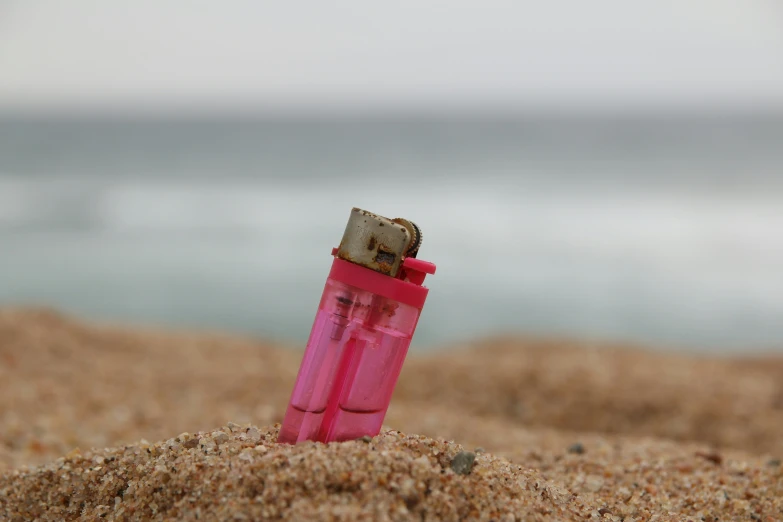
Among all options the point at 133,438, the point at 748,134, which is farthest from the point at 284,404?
the point at 748,134

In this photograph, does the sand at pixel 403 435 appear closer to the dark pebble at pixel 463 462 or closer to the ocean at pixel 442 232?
the dark pebble at pixel 463 462

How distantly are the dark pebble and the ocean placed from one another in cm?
668

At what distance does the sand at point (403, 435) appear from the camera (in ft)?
4.68

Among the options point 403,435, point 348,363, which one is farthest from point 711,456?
point 348,363

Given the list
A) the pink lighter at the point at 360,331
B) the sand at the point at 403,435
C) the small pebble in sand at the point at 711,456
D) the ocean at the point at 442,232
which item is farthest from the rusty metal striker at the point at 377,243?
the ocean at the point at 442,232

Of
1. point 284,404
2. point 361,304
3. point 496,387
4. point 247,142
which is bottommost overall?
point 284,404

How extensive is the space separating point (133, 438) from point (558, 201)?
1494cm

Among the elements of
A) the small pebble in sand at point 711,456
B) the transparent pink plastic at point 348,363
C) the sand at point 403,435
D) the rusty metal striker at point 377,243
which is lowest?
the sand at point 403,435

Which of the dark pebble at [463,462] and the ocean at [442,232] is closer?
the dark pebble at [463,462]

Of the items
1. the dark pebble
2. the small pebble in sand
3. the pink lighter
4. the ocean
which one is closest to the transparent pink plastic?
the pink lighter

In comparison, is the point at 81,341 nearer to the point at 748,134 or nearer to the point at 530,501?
the point at 530,501

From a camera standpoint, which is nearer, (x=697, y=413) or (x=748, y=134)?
(x=697, y=413)

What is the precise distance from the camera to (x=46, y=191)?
715 inches

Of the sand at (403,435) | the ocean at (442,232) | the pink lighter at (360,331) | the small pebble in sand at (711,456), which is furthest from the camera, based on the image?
the ocean at (442,232)
